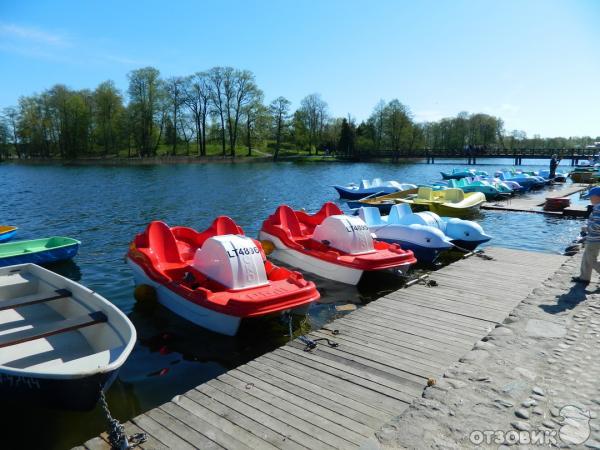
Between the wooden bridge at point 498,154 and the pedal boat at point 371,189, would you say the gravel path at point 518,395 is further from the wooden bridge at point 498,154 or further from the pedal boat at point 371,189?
the wooden bridge at point 498,154

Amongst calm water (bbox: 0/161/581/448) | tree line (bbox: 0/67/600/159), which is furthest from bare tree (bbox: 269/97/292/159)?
calm water (bbox: 0/161/581/448)

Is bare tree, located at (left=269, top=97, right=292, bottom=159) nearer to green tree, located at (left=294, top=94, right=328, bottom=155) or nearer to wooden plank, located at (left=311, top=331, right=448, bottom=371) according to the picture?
green tree, located at (left=294, top=94, right=328, bottom=155)

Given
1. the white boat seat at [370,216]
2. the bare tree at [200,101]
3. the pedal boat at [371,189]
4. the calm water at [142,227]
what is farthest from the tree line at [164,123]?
the white boat seat at [370,216]

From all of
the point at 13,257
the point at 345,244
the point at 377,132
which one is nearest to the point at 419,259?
the point at 345,244

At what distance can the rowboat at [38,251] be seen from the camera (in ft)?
36.3

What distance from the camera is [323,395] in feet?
14.5

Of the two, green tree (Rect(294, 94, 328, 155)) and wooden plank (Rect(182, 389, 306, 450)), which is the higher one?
green tree (Rect(294, 94, 328, 155))

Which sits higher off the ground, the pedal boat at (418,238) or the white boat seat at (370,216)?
the white boat seat at (370,216)

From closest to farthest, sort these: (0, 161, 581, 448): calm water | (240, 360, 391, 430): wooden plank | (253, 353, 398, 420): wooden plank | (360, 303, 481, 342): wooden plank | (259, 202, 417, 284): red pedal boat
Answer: (240, 360, 391, 430): wooden plank, (253, 353, 398, 420): wooden plank, (0, 161, 581, 448): calm water, (360, 303, 481, 342): wooden plank, (259, 202, 417, 284): red pedal boat

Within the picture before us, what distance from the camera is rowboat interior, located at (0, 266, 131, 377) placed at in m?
5.01

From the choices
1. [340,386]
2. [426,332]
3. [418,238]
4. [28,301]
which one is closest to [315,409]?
[340,386]

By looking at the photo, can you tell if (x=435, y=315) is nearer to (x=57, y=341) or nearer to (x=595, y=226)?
(x=595, y=226)
